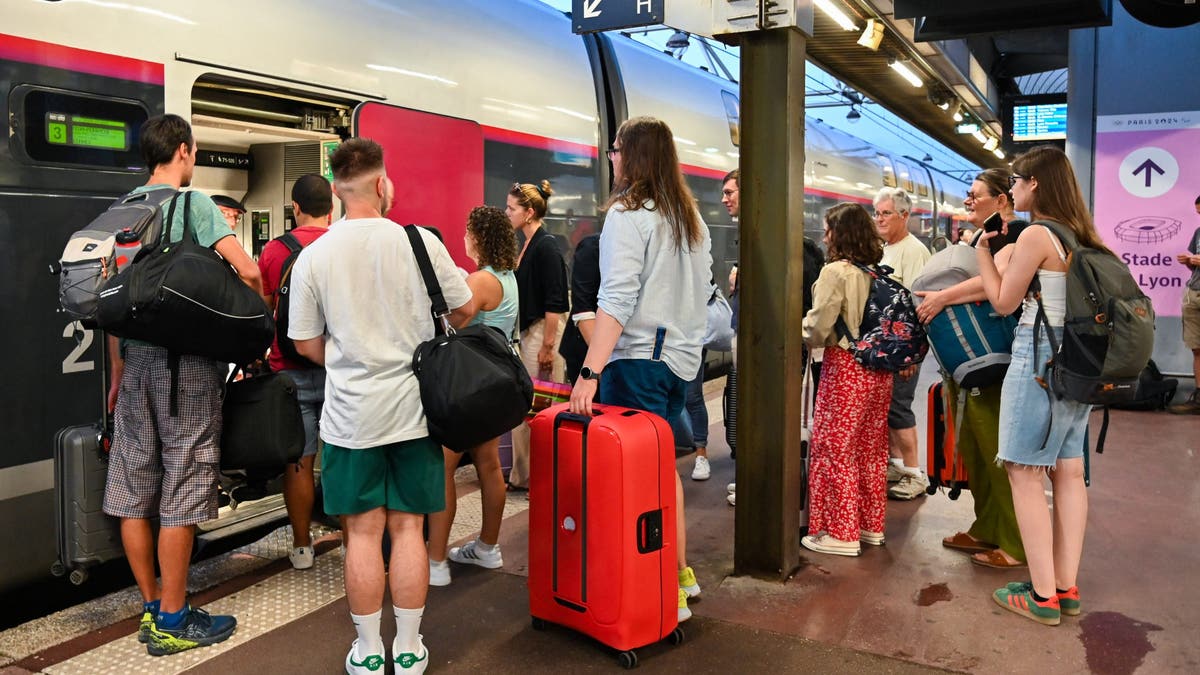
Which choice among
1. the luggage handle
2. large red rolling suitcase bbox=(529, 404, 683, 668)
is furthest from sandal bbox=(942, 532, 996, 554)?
the luggage handle

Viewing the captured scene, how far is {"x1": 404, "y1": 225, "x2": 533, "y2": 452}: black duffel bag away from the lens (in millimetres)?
2734

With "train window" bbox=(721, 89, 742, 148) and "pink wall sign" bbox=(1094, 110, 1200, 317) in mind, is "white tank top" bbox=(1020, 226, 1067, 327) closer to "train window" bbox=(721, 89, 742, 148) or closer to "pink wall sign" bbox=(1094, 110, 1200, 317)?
"train window" bbox=(721, 89, 742, 148)

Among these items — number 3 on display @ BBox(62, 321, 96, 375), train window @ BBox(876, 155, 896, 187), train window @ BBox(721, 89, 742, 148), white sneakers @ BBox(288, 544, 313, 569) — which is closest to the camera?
number 3 on display @ BBox(62, 321, 96, 375)

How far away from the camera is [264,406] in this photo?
3.35 meters

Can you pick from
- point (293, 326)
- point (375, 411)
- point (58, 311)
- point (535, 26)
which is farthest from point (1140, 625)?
point (535, 26)

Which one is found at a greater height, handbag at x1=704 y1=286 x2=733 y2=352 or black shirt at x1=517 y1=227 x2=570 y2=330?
black shirt at x1=517 y1=227 x2=570 y2=330

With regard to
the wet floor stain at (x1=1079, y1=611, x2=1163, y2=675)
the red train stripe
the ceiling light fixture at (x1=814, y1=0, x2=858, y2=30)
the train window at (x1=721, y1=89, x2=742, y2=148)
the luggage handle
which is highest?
the ceiling light fixture at (x1=814, y1=0, x2=858, y2=30)

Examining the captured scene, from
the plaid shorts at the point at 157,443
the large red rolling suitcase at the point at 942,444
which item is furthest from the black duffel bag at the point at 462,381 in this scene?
the large red rolling suitcase at the point at 942,444

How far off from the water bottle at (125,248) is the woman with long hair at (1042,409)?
2.93 meters

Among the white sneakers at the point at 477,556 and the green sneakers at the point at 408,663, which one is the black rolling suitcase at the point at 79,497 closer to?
the green sneakers at the point at 408,663

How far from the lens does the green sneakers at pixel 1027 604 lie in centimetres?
339

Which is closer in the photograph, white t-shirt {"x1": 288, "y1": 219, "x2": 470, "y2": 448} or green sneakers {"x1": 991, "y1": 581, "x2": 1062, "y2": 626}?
white t-shirt {"x1": 288, "y1": 219, "x2": 470, "y2": 448}

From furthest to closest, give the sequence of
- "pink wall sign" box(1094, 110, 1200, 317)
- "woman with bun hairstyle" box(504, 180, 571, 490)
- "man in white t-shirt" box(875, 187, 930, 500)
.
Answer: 1. "pink wall sign" box(1094, 110, 1200, 317)
2. "man in white t-shirt" box(875, 187, 930, 500)
3. "woman with bun hairstyle" box(504, 180, 571, 490)

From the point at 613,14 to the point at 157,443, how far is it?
2.68 m
